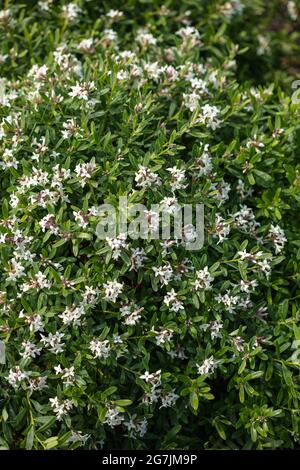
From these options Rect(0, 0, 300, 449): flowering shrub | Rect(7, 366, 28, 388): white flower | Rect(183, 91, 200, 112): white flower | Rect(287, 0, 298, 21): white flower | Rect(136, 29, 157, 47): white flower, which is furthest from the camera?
Rect(287, 0, 298, 21): white flower

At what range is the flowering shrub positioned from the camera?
2859 millimetres

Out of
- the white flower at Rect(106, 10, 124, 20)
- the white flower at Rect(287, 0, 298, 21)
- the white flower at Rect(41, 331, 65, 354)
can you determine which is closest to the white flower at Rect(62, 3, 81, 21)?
the white flower at Rect(106, 10, 124, 20)

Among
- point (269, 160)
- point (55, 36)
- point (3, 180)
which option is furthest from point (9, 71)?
point (269, 160)

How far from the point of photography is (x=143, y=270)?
2980 mm

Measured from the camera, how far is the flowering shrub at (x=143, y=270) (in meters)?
2.86

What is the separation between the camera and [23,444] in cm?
279

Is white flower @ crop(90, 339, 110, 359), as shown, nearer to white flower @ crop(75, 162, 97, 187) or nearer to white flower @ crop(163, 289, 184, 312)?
white flower @ crop(163, 289, 184, 312)

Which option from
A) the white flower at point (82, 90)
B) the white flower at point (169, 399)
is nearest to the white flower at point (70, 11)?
the white flower at point (82, 90)

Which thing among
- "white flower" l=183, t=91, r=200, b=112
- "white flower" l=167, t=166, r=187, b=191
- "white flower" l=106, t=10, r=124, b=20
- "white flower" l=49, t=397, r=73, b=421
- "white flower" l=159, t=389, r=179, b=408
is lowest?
"white flower" l=159, t=389, r=179, b=408

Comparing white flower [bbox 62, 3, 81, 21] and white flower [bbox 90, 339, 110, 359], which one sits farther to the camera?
white flower [bbox 62, 3, 81, 21]

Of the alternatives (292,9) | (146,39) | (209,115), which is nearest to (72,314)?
(209,115)

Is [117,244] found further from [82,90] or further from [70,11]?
[70,11]

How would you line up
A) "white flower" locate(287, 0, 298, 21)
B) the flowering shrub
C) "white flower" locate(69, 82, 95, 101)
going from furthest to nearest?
"white flower" locate(287, 0, 298, 21) < "white flower" locate(69, 82, 95, 101) < the flowering shrub

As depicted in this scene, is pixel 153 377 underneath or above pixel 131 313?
underneath
